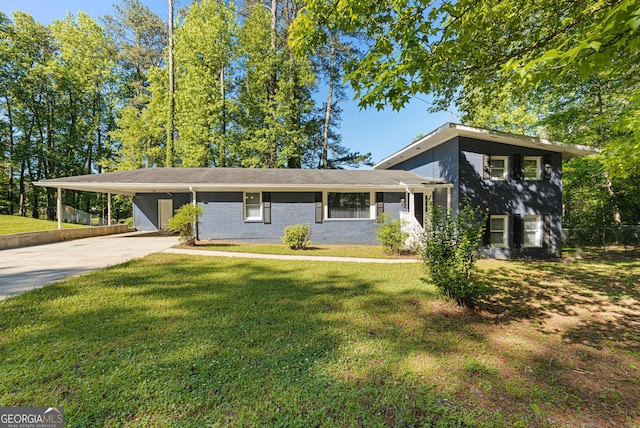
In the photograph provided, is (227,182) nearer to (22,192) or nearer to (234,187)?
(234,187)

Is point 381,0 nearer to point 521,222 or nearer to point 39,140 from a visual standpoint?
point 521,222

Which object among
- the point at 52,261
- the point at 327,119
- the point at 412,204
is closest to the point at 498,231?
the point at 412,204

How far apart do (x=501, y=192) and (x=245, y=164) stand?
15779mm

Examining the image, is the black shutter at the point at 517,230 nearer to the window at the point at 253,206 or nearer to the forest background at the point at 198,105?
the forest background at the point at 198,105

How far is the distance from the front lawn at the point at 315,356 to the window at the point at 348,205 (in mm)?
6569

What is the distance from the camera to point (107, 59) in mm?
22438

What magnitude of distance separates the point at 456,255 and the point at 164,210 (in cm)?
1743

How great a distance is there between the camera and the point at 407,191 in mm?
11031

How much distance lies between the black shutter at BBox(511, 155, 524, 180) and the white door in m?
18.6

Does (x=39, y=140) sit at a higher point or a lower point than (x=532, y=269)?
higher

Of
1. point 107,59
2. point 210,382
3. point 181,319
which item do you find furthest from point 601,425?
point 107,59

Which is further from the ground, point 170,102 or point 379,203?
point 170,102

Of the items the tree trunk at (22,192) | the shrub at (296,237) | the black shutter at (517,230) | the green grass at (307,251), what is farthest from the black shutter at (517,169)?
the tree trunk at (22,192)

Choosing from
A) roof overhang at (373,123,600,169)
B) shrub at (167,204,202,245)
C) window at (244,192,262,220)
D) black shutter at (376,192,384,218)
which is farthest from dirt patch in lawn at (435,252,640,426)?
shrub at (167,204,202,245)
